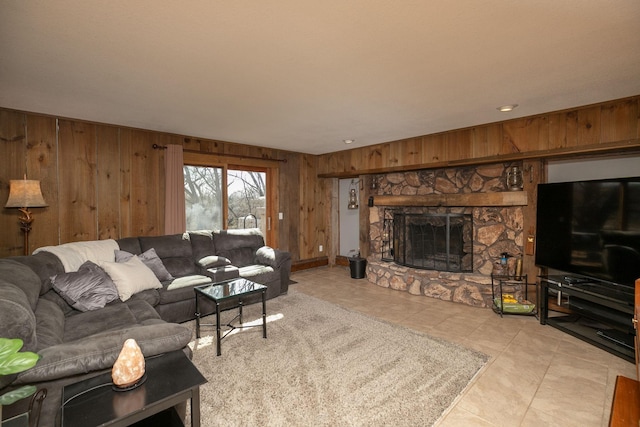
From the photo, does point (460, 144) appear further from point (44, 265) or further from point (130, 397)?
point (44, 265)

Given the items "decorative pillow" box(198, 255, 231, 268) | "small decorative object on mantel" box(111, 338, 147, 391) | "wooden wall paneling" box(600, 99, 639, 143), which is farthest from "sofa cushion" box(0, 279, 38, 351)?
"wooden wall paneling" box(600, 99, 639, 143)

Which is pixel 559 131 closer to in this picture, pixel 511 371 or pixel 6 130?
pixel 511 371

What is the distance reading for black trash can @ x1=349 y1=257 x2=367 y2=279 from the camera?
5445 millimetres

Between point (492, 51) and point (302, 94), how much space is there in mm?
1552

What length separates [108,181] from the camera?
13.0 feet

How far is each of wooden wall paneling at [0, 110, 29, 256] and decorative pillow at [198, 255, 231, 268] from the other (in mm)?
1920

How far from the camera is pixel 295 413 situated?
6.33 ft

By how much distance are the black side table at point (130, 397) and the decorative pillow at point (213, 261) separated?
95.3 inches

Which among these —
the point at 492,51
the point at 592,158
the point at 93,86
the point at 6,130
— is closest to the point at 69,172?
the point at 6,130

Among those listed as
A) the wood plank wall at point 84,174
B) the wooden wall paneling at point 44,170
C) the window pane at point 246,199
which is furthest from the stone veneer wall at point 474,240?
the wooden wall paneling at point 44,170

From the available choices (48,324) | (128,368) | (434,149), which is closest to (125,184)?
(48,324)

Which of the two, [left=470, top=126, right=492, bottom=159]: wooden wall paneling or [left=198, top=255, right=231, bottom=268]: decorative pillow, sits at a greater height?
[left=470, top=126, right=492, bottom=159]: wooden wall paneling

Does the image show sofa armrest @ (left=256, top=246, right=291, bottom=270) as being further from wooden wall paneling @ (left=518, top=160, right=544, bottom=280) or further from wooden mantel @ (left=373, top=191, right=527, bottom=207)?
wooden wall paneling @ (left=518, top=160, right=544, bottom=280)

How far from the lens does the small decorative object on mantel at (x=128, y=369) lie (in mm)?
1381
